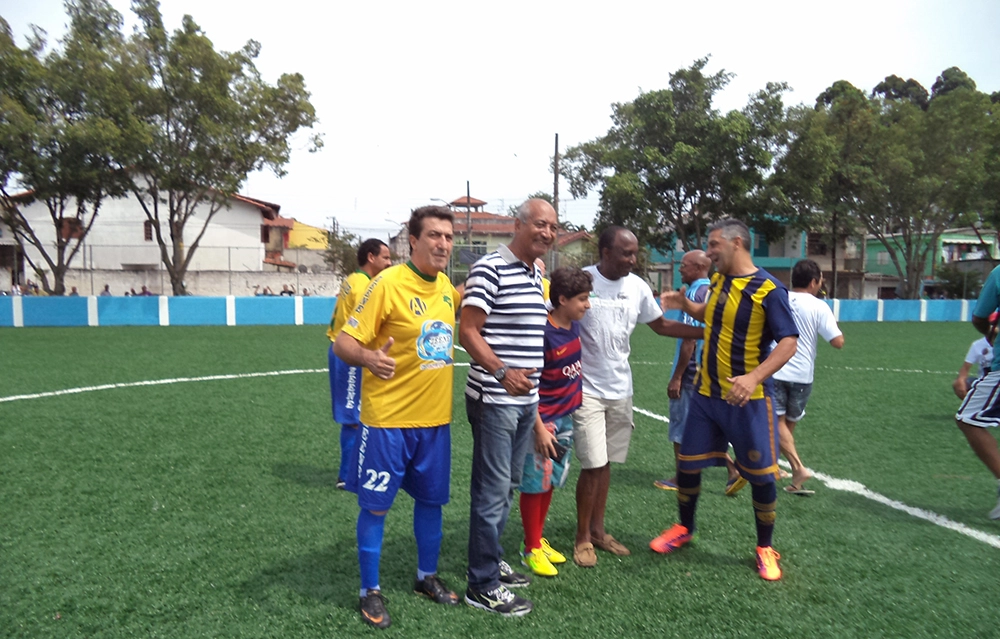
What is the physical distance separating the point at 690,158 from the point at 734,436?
24.6m

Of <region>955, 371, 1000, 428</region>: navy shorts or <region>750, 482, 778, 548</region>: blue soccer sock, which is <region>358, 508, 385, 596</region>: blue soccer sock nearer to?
<region>750, 482, 778, 548</region>: blue soccer sock

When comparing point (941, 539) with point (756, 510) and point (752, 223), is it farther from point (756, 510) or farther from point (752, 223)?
point (752, 223)

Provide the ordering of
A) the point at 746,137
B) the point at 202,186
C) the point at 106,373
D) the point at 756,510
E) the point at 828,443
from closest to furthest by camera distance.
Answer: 1. the point at 756,510
2. the point at 828,443
3. the point at 106,373
4. the point at 202,186
5. the point at 746,137

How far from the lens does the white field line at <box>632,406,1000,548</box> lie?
15.6 ft

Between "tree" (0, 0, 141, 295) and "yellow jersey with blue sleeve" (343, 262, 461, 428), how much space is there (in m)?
22.7

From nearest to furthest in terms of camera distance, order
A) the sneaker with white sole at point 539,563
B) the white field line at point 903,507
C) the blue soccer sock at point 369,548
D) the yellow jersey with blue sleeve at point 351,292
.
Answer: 1. the blue soccer sock at point 369,548
2. the sneaker with white sole at point 539,563
3. the white field line at point 903,507
4. the yellow jersey with blue sleeve at point 351,292

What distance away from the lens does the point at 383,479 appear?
3.42 m

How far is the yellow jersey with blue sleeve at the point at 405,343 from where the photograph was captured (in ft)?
11.1

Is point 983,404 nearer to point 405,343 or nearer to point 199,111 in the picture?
point 405,343

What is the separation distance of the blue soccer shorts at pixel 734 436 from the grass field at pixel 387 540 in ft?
1.95

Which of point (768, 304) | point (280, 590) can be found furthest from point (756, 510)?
point (280, 590)

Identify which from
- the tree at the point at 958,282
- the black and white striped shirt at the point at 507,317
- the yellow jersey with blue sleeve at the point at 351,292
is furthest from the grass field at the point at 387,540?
the tree at the point at 958,282

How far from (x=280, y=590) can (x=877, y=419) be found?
7.58 m

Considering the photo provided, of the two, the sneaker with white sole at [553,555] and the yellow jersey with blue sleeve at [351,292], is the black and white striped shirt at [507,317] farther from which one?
the yellow jersey with blue sleeve at [351,292]
